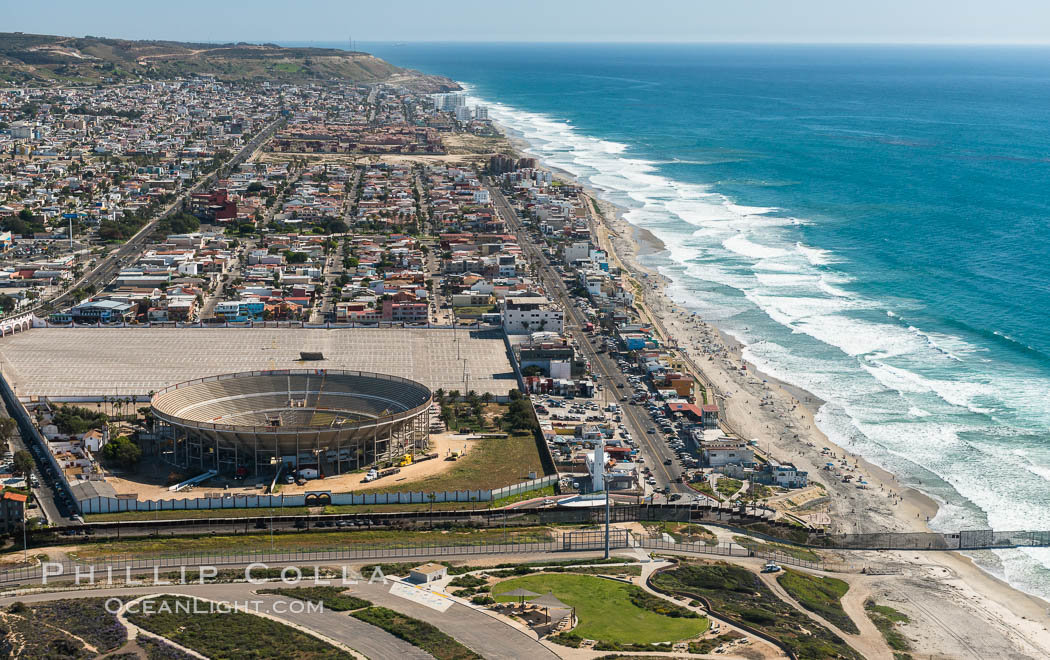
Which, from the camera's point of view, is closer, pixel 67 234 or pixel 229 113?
pixel 67 234

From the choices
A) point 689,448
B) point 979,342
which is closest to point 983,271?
point 979,342

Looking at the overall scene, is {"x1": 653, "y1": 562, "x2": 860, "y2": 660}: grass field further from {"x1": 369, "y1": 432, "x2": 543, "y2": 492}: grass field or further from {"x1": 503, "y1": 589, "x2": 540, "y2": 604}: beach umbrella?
{"x1": 369, "y1": 432, "x2": 543, "y2": 492}: grass field

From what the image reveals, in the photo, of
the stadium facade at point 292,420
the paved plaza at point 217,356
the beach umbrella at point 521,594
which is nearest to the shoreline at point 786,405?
the paved plaza at point 217,356

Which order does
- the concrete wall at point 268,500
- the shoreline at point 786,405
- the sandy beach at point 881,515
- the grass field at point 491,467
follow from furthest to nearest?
the shoreline at point 786,405 → the grass field at point 491,467 → the concrete wall at point 268,500 → the sandy beach at point 881,515

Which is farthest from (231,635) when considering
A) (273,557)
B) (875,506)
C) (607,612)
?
(875,506)

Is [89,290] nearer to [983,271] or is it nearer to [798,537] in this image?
[798,537]

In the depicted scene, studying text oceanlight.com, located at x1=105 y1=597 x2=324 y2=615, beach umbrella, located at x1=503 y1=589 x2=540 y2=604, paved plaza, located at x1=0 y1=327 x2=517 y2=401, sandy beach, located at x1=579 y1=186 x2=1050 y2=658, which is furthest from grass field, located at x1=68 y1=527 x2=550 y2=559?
paved plaza, located at x1=0 y1=327 x2=517 y2=401

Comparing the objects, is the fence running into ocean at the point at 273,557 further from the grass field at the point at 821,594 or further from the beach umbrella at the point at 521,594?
the grass field at the point at 821,594
